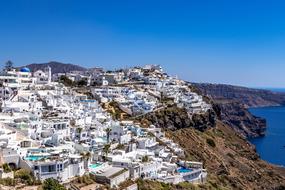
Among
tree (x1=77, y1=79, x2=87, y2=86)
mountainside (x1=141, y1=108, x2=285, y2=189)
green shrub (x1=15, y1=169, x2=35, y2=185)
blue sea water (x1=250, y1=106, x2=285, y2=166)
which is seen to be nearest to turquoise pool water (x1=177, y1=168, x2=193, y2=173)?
mountainside (x1=141, y1=108, x2=285, y2=189)

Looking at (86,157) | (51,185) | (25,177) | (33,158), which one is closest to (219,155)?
(86,157)

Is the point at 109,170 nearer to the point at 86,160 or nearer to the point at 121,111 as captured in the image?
the point at 86,160

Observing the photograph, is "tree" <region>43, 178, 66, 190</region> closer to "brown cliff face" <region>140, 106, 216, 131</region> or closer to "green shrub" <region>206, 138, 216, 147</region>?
"brown cliff face" <region>140, 106, 216, 131</region>

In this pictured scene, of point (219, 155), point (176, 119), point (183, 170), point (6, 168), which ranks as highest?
point (6, 168)

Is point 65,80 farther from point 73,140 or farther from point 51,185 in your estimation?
point 51,185

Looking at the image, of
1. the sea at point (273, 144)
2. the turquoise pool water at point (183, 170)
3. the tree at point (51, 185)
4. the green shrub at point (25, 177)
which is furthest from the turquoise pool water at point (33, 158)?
the sea at point (273, 144)

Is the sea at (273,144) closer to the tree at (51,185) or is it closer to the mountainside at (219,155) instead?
the mountainside at (219,155)

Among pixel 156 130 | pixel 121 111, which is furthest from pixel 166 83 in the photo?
pixel 156 130
